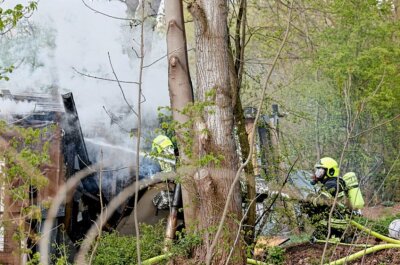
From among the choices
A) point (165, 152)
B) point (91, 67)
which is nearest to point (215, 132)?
point (165, 152)

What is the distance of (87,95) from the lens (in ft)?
40.8

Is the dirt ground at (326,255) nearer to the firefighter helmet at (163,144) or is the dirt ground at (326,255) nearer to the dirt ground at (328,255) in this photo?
the dirt ground at (328,255)

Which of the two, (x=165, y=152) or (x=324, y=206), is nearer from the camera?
(x=165, y=152)

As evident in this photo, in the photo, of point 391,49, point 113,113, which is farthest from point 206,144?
point 391,49

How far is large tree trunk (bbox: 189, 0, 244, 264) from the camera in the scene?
8.09m

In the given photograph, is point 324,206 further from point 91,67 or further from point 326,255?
point 91,67

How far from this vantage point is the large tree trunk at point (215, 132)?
26.5 feet

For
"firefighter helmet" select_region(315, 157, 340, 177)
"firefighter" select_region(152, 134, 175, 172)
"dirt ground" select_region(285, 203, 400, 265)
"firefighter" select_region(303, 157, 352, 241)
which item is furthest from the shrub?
"firefighter helmet" select_region(315, 157, 340, 177)

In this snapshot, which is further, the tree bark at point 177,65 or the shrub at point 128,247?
the tree bark at point 177,65

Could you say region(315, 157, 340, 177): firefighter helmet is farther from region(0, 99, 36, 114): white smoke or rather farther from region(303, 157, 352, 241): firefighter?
region(0, 99, 36, 114): white smoke

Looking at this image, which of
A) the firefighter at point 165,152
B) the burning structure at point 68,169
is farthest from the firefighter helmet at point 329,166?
the firefighter at point 165,152

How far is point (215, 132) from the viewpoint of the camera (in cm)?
836

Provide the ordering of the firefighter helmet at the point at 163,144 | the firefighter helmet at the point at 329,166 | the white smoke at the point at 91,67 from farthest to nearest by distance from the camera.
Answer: the white smoke at the point at 91,67
the firefighter helmet at the point at 329,166
the firefighter helmet at the point at 163,144

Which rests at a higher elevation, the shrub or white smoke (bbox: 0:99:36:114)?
white smoke (bbox: 0:99:36:114)
